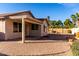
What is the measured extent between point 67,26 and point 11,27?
57.8ft

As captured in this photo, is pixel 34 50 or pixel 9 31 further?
pixel 9 31

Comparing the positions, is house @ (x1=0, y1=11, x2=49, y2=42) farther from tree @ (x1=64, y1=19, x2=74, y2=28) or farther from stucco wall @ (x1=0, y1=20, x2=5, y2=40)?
tree @ (x1=64, y1=19, x2=74, y2=28)

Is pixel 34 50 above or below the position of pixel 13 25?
below

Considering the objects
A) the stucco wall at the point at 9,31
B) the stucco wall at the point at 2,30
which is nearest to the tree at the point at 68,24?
the stucco wall at the point at 9,31

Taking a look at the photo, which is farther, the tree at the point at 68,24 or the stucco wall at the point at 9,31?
the tree at the point at 68,24

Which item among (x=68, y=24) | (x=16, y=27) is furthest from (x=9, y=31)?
(x=68, y=24)

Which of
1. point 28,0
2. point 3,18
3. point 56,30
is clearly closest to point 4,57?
point 28,0

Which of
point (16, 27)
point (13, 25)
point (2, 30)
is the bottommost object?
point (2, 30)

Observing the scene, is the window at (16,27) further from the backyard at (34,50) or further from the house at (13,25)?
the backyard at (34,50)

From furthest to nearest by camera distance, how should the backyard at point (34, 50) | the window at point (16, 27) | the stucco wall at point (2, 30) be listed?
1. the window at point (16, 27)
2. the stucco wall at point (2, 30)
3. the backyard at point (34, 50)

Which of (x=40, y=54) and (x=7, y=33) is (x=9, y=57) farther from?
(x=7, y=33)

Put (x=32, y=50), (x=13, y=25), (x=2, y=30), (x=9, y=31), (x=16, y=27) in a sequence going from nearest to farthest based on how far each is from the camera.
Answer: (x=32, y=50) → (x=2, y=30) → (x=9, y=31) → (x=13, y=25) → (x=16, y=27)

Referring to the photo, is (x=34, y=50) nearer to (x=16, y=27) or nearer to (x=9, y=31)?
(x=9, y=31)

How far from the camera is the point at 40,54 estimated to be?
28.8 feet
